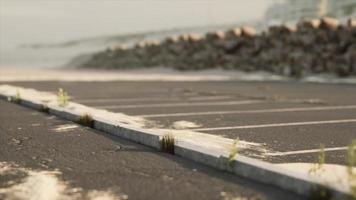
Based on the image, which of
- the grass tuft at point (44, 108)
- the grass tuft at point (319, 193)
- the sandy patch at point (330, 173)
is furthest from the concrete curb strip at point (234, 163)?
the grass tuft at point (44, 108)

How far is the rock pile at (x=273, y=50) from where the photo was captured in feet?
71.0

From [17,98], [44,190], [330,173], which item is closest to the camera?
[44,190]

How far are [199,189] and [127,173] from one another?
0.78 m

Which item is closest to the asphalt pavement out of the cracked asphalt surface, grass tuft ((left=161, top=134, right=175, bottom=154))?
grass tuft ((left=161, top=134, right=175, bottom=154))

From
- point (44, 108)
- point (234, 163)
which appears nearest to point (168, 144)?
point (234, 163)

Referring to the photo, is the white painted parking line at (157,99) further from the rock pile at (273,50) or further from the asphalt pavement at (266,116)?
the rock pile at (273,50)

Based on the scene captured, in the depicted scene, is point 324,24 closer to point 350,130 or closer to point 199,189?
point 350,130

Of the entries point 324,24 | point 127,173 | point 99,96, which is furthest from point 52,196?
point 324,24

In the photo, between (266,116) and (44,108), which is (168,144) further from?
(44,108)

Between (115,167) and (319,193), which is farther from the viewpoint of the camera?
(115,167)

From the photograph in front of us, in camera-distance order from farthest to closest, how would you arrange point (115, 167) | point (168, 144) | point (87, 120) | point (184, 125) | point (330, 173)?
point (184, 125)
point (87, 120)
point (168, 144)
point (115, 167)
point (330, 173)

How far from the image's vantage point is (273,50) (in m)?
24.6

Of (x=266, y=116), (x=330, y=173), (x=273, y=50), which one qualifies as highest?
(x=273, y=50)

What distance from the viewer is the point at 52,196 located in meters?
4.04
